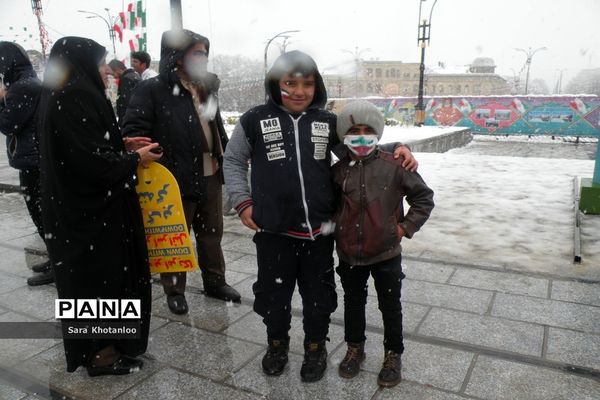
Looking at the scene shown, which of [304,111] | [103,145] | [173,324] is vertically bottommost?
[173,324]

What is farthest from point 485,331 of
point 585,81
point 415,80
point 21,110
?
point 585,81

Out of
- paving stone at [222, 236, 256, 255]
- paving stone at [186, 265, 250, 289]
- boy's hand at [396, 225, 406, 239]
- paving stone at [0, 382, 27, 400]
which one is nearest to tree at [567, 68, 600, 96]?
paving stone at [222, 236, 256, 255]

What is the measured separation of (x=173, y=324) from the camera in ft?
11.2

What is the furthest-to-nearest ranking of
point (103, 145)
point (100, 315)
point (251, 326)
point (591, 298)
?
point (591, 298) < point (251, 326) < point (100, 315) < point (103, 145)

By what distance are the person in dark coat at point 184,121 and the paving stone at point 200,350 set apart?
34 centimetres

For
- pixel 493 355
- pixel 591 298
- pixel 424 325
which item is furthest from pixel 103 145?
pixel 591 298

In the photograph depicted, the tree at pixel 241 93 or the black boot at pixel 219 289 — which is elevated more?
the tree at pixel 241 93

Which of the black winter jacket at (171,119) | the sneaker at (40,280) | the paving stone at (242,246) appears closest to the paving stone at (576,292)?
the paving stone at (242,246)

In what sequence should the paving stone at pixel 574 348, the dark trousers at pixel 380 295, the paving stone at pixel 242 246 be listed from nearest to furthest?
the dark trousers at pixel 380 295 < the paving stone at pixel 574 348 < the paving stone at pixel 242 246

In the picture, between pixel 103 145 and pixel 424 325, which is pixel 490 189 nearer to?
pixel 424 325

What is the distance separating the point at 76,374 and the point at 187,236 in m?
1.05

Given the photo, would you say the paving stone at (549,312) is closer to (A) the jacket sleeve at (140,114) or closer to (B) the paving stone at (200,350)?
(B) the paving stone at (200,350)

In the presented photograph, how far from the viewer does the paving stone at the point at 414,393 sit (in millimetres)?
2488

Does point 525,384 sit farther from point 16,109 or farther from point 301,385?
point 16,109
